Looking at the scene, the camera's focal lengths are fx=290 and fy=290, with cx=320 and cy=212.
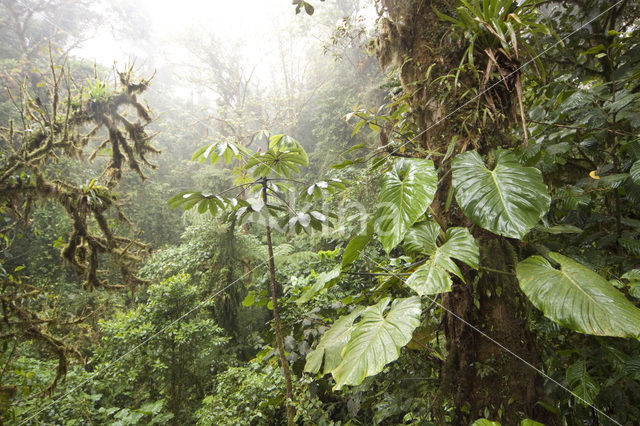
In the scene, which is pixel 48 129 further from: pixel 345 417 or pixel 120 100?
pixel 345 417

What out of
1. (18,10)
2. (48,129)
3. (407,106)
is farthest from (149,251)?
(18,10)

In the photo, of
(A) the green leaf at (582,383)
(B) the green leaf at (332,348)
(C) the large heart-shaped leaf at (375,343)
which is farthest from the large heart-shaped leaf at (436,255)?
(A) the green leaf at (582,383)

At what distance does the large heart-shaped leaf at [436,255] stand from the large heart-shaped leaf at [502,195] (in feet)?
0.23

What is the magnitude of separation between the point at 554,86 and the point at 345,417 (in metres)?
2.13

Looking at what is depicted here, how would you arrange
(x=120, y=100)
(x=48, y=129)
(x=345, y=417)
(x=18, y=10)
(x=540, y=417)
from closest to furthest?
(x=540, y=417)
(x=345, y=417)
(x=48, y=129)
(x=120, y=100)
(x=18, y=10)

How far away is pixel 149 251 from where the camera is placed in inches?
90.6

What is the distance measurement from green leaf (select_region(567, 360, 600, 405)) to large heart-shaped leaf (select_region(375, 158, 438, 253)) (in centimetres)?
69

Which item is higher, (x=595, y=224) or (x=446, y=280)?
(x=446, y=280)

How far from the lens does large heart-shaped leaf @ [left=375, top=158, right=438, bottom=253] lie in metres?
0.77

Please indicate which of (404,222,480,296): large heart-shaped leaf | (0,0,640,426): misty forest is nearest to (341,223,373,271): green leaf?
(0,0,640,426): misty forest

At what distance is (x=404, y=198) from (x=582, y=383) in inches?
29.5

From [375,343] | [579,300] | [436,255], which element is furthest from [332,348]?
[579,300]

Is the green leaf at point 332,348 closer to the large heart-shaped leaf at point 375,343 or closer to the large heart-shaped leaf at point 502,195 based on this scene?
the large heart-shaped leaf at point 375,343

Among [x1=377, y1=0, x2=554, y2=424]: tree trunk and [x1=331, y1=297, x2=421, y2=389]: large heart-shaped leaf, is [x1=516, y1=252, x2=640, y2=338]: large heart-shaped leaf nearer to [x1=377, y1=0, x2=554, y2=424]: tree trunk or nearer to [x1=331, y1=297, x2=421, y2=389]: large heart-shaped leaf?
[x1=377, y1=0, x2=554, y2=424]: tree trunk
